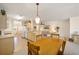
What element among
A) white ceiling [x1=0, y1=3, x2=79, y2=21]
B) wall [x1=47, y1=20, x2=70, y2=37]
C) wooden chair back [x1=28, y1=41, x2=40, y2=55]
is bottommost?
wooden chair back [x1=28, y1=41, x2=40, y2=55]

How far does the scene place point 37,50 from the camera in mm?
1785

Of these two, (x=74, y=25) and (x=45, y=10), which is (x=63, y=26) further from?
(x=45, y=10)

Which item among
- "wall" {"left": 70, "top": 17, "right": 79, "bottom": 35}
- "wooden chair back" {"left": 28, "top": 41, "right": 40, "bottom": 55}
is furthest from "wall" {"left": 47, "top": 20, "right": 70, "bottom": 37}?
"wooden chair back" {"left": 28, "top": 41, "right": 40, "bottom": 55}

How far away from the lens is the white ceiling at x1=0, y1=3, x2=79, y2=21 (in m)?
1.76

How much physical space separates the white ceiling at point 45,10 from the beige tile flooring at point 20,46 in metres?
0.31

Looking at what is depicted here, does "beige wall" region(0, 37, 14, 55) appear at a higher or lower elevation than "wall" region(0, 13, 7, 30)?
lower

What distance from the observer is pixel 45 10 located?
1771 mm

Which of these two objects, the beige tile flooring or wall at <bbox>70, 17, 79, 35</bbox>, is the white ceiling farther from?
the beige tile flooring

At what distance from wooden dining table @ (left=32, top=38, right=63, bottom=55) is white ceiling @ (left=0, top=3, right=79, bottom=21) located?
0.30m

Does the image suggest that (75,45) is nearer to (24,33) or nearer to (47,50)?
(47,50)

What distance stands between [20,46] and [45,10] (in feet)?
1.93

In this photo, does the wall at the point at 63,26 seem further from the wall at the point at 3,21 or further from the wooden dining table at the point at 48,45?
the wall at the point at 3,21

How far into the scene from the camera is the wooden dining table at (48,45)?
1781 mm
